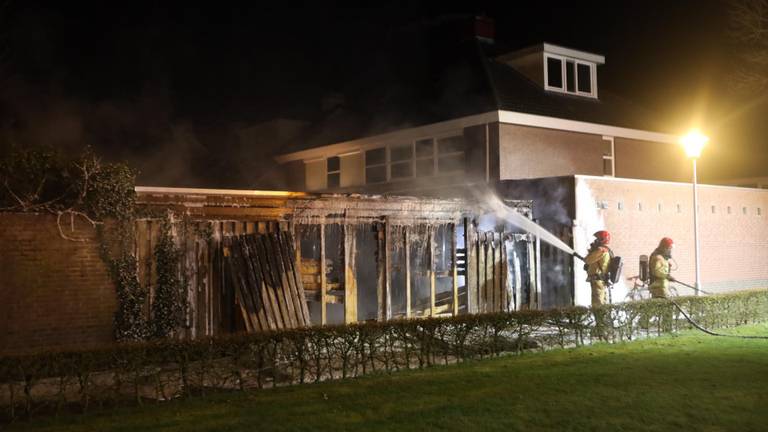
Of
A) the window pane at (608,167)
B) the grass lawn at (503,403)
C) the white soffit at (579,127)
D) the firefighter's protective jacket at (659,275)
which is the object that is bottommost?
the grass lawn at (503,403)

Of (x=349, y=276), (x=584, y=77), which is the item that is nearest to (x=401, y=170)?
(x=584, y=77)

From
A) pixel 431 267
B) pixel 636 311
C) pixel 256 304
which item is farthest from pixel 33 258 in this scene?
pixel 636 311

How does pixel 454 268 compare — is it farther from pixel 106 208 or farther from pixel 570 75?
pixel 570 75

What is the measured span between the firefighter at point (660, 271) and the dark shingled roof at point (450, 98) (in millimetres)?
8284

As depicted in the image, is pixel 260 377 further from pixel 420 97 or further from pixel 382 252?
pixel 420 97

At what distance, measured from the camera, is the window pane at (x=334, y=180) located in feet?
96.3

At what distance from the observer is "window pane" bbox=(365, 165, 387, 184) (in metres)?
26.9

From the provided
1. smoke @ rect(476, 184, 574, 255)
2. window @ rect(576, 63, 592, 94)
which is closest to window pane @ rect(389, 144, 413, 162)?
window @ rect(576, 63, 592, 94)

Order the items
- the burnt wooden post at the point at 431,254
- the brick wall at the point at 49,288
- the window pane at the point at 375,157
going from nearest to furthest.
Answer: the brick wall at the point at 49,288 < the burnt wooden post at the point at 431,254 < the window pane at the point at 375,157

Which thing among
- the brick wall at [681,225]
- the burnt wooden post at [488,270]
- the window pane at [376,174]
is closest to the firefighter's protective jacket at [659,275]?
the brick wall at [681,225]

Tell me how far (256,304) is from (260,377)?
2.93 m

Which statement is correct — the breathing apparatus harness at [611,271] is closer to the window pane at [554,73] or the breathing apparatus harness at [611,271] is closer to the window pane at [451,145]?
the window pane at [451,145]

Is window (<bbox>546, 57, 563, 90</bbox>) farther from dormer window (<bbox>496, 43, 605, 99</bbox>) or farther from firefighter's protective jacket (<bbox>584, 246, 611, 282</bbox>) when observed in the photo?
firefighter's protective jacket (<bbox>584, 246, 611, 282</bbox>)

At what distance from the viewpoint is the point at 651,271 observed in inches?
599
